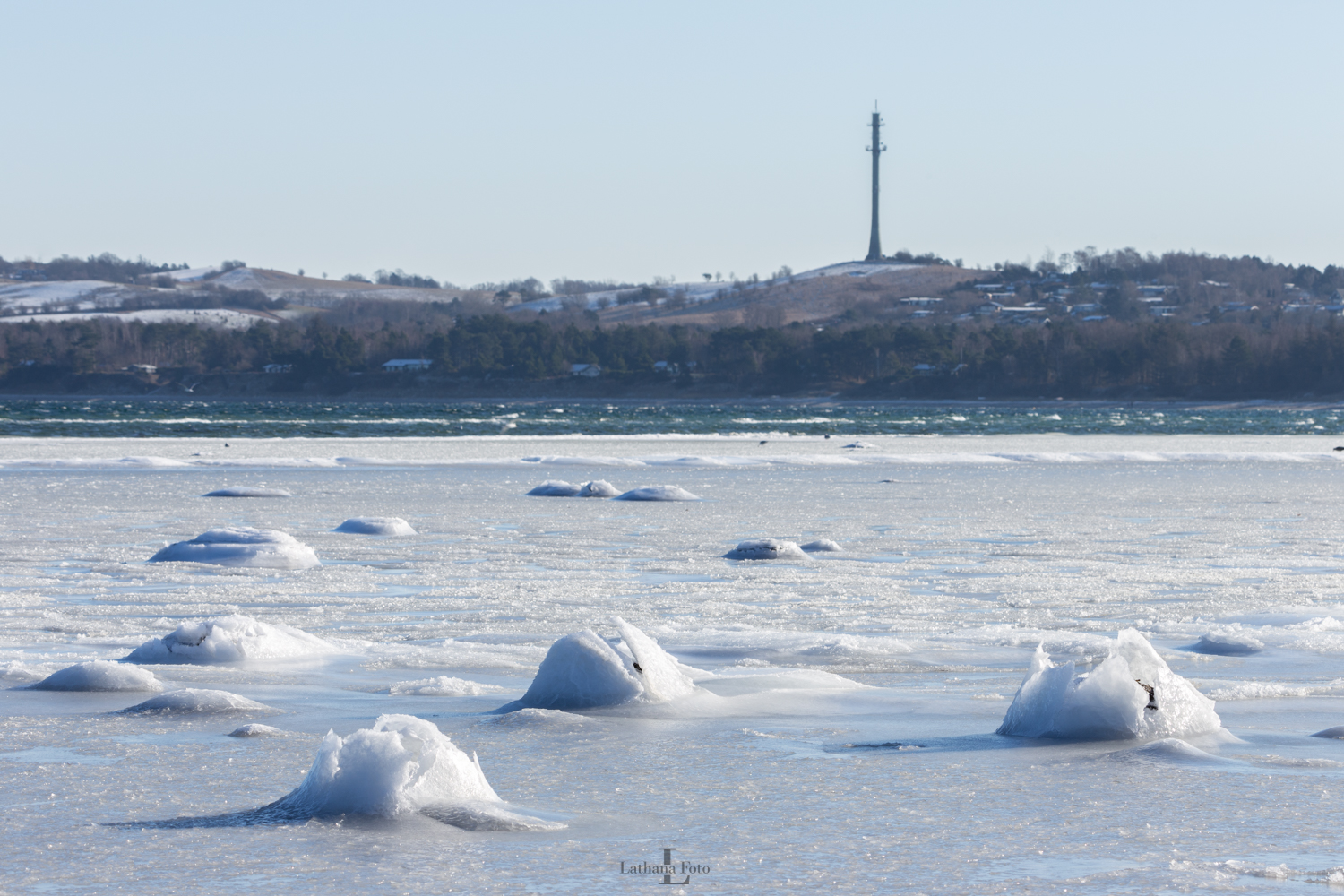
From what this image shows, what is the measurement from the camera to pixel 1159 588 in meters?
14.7

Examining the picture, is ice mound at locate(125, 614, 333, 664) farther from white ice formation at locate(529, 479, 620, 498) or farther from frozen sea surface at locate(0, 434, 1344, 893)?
white ice formation at locate(529, 479, 620, 498)

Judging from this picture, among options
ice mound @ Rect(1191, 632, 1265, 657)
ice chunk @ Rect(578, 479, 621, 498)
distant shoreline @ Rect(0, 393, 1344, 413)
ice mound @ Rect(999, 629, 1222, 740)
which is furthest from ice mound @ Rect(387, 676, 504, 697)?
distant shoreline @ Rect(0, 393, 1344, 413)

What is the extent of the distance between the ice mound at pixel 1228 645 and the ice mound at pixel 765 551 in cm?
674

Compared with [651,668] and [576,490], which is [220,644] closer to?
[651,668]

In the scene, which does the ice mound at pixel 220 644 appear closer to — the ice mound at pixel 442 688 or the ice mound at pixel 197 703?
the ice mound at pixel 442 688

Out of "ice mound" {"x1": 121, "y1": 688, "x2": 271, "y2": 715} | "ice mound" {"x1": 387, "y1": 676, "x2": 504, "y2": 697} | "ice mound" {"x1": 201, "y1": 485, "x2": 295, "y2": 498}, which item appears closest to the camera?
"ice mound" {"x1": 121, "y1": 688, "x2": 271, "y2": 715}

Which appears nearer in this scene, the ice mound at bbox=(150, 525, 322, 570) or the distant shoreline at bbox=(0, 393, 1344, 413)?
the ice mound at bbox=(150, 525, 322, 570)

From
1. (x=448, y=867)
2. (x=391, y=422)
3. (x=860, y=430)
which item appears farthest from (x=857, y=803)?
(x=391, y=422)

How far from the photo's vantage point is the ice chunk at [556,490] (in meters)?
30.2

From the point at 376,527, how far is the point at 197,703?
39.4 feet

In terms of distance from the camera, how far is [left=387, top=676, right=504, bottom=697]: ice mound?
30.7 feet

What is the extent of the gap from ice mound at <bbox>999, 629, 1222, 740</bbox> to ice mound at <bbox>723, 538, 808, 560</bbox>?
9.34 meters

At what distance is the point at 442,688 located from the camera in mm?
9414

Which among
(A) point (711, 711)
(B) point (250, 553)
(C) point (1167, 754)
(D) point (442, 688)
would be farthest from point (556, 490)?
(C) point (1167, 754)
